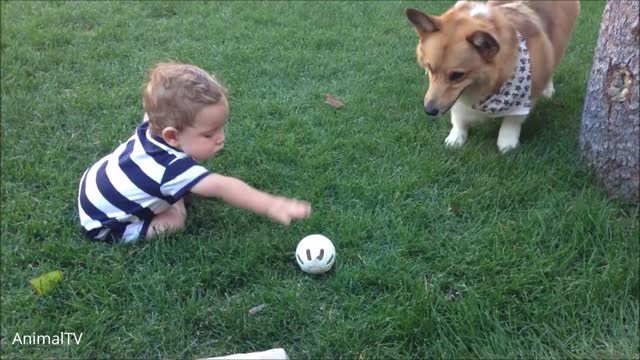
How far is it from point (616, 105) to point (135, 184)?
7.68 feet

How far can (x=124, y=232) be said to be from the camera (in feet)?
10.2

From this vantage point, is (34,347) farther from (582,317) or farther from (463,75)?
(463,75)

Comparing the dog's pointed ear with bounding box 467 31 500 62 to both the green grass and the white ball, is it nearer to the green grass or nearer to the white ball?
the green grass

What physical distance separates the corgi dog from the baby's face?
130 centimetres

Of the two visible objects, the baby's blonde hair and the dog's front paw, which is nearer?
the baby's blonde hair

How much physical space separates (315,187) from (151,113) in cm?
100

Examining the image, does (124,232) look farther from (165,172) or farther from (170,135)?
(170,135)

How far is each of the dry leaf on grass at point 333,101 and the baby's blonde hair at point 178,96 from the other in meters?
1.65

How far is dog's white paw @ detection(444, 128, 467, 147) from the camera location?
4.10 m

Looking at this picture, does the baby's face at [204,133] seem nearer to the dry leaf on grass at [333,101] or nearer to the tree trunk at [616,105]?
the dry leaf on grass at [333,101]

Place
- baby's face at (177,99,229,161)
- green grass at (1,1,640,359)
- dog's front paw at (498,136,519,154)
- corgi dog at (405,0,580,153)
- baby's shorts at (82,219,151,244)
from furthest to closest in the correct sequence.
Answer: dog's front paw at (498,136,519,154)
corgi dog at (405,0,580,153)
baby's shorts at (82,219,151,244)
baby's face at (177,99,229,161)
green grass at (1,1,640,359)

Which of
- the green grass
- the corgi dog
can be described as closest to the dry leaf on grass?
the green grass

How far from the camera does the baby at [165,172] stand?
290 centimetres

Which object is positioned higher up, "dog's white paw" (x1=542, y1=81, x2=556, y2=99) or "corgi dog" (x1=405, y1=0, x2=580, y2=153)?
"corgi dog" (x1=405, y1=0, x2=580, y2=153)
